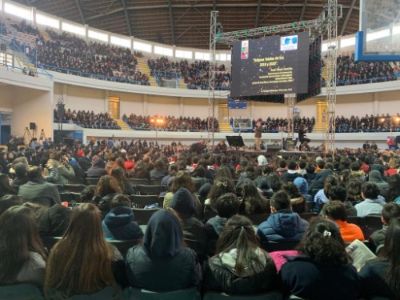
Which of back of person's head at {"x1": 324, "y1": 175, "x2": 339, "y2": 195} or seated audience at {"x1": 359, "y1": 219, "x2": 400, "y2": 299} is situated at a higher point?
back of person's head at {"x1": 324, "y1": 175, "x2": 339, "y2": 195}

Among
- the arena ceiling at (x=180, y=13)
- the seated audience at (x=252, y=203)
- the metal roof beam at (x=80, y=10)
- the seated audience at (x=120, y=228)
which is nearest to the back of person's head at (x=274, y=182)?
the seated audience at (x=252, y=203)

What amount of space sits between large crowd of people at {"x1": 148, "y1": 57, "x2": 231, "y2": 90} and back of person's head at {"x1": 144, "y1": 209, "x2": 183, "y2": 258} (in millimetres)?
33148

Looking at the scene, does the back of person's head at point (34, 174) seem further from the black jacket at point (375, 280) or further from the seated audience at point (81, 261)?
the black jacket at point (375, 280)

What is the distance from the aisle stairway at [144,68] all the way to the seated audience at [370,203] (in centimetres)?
3147

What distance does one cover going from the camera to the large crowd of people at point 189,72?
119ft

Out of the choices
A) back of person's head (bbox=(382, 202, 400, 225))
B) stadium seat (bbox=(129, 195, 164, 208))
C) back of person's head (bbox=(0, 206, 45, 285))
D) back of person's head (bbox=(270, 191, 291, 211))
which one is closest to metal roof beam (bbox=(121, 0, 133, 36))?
stadium seat (bbox=(129, 195, 164, 208))

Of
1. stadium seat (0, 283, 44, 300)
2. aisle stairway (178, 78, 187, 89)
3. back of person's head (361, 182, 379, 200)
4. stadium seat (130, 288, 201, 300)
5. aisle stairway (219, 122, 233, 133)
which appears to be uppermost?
aisle stairway (178, 78, 187, 89)

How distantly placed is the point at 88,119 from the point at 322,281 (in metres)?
28.3

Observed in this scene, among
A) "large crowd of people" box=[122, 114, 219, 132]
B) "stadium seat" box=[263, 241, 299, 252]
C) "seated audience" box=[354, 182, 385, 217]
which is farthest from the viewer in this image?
"large crowd of people" box=[122, 114, 219, 132]

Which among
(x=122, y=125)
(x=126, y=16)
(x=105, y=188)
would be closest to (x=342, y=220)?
(x=105, y=188)

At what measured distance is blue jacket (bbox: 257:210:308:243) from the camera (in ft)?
13.5

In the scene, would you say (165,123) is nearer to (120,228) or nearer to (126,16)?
(126,16)

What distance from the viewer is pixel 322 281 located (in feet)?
9.32

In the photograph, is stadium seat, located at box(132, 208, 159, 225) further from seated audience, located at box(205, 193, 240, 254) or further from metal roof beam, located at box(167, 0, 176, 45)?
metal roof beam, located at box(167, 0, 176, 45)
